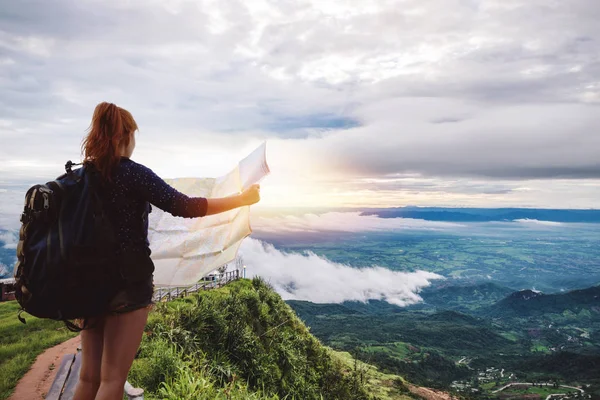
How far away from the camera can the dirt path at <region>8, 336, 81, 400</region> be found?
7.25 m

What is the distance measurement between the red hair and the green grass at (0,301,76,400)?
6938 mm

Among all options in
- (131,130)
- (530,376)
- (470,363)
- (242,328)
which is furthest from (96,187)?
(470,363)

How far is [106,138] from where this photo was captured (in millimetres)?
2527

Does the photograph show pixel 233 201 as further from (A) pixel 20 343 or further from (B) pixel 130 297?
(A) pixel 20 343

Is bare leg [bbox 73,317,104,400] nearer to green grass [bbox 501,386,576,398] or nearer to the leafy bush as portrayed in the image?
the leafy bush

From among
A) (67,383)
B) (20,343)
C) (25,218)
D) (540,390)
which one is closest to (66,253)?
(25,218)

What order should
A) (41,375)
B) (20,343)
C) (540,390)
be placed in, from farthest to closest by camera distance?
(540,390), (20,343), (41,375)

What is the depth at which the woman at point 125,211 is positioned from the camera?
2.48m

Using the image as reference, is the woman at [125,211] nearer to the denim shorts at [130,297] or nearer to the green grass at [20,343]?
the denim shorts at [130,297]

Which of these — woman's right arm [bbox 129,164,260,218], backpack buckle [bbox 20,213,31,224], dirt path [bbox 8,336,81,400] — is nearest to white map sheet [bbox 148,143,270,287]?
woman's right arm [bbox 129,164,260,218]

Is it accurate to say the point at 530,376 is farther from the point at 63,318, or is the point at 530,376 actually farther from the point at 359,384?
the point at 63,318

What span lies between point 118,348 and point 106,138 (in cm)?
131

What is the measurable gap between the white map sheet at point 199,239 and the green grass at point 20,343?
6.11 metres

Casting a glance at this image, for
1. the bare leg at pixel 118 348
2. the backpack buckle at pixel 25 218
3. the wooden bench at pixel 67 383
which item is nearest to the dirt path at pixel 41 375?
the wooden bench at pixel 67 383
